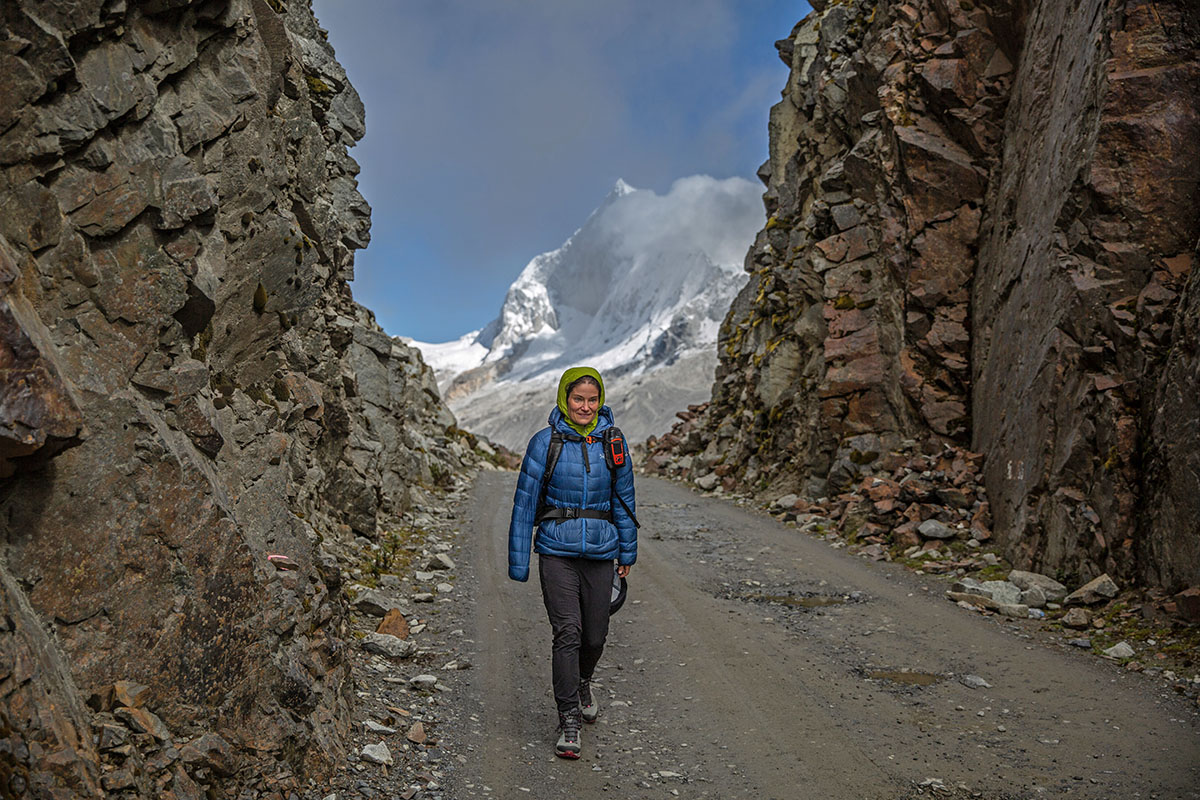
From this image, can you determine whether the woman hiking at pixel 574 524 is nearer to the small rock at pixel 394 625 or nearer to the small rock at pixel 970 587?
the small rock at pixel 394 625

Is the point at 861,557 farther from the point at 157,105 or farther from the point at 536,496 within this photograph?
the point at 157,105

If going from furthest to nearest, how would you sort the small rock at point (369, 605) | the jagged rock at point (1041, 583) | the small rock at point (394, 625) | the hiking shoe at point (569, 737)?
1. the jagged rock at point (1041, 583)
2. the small rock at point (369, 605)
3. the small rock at point (394, 625)
4. the hiking shoe at point (569, 737)

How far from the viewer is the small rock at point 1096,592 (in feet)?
30.3

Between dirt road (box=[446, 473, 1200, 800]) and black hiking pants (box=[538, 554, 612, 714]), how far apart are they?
51cm

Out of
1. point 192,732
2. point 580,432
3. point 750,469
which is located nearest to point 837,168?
point 750,469

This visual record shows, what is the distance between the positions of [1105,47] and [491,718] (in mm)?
12293

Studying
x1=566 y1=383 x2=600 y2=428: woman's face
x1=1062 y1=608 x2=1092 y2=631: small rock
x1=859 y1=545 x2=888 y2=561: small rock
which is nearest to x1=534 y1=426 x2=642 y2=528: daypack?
x1=566 y1=383 x2=600 y2=428: woman's face

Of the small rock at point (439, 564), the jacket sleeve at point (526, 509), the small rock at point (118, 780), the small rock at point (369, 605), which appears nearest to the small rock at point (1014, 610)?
the jacket sleeve at point (526, 509)

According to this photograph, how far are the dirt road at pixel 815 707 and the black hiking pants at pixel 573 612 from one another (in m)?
0.51

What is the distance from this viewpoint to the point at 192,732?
4.32 metres

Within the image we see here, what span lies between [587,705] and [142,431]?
3821 mm

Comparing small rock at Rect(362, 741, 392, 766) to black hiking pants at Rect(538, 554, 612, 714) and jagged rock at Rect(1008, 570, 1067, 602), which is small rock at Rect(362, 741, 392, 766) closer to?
black hiking pants at Rect(538, 554, 612, 714)

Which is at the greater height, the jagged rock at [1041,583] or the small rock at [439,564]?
the small rock at [439,564]

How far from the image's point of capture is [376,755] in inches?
207
